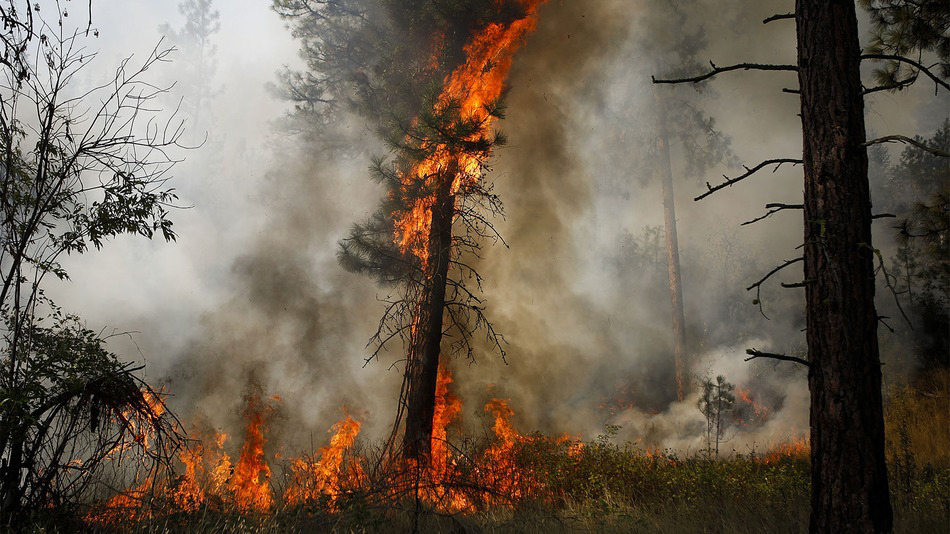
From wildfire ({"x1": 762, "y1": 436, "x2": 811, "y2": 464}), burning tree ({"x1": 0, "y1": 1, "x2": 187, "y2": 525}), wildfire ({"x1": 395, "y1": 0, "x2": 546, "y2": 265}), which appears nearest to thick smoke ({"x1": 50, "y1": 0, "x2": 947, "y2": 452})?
wildfire ({"x1": 762, "y1": 436, "x2": 811, "y2": 464})

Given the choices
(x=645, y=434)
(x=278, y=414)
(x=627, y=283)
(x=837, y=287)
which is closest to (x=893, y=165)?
(x=627, y=283)

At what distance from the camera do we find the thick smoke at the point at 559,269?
1572cm

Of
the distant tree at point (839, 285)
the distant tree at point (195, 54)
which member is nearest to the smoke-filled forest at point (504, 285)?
the distant tree at point (839, 285)

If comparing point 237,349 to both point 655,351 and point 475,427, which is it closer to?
point 475,427

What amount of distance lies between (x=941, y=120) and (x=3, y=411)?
21941 millimetres

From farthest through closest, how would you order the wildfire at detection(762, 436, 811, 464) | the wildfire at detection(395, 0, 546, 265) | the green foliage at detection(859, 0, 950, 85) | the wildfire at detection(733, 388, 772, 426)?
the wildfire at detection(733, 388, 772, 426) < the wildfire at detection(762, 436, 811, 464) < the wildfire at detection(395, 0, 546, 265) < the green foliage at detection(859, 0, 950, 85)

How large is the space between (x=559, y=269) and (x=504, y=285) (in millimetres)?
3191

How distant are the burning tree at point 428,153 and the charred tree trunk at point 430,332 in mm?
18

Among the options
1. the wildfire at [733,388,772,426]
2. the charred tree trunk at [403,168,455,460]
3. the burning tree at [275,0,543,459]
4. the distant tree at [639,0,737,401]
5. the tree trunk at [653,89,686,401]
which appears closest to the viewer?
the charred tree trunk at [403,168,455,460]

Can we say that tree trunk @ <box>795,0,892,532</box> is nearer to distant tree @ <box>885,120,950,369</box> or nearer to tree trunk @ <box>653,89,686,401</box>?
distant tree @ <box>885,120,950,369</box>

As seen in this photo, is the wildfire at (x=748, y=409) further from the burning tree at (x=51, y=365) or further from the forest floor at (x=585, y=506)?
the burning tree at (x=51, y=365)

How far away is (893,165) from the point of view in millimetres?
16688

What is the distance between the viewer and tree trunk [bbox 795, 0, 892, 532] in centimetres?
357

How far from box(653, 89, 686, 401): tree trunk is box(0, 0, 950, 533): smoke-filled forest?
11 centimetres
